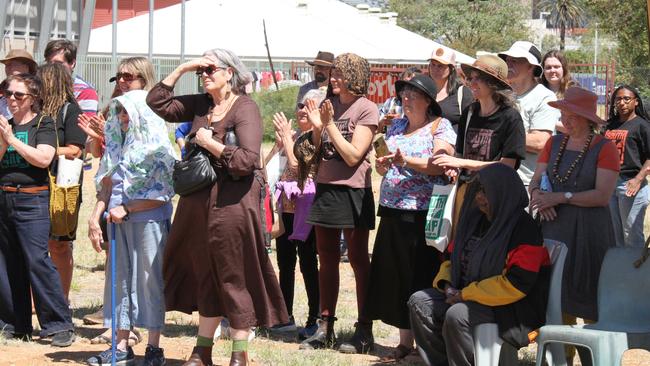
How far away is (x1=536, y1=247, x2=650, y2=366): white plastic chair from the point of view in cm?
558

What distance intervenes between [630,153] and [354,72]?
10.7ft

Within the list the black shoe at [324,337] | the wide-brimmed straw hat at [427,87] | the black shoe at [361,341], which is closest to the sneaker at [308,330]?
the black shoe at [324,337]

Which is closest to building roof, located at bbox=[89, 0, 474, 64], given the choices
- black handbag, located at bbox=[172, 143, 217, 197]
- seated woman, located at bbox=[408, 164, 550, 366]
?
black handbag, located at bbox=[172, 143, 217, 197]

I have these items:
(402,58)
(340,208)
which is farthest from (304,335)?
(402,58)

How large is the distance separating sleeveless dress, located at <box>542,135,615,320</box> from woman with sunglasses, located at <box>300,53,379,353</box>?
1.41 meters

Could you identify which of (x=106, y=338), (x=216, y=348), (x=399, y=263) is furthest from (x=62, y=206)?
(x=399, y=263)

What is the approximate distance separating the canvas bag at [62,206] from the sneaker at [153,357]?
136cm

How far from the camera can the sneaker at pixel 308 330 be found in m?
8.02

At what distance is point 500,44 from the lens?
237 ft

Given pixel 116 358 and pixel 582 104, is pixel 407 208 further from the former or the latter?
pixel 116 358

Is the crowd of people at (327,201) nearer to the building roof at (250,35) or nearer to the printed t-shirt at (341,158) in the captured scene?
the printed t-shirt at (341,158)

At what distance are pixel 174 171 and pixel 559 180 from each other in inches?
90.2

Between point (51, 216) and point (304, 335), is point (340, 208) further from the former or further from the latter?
point (51, 216)

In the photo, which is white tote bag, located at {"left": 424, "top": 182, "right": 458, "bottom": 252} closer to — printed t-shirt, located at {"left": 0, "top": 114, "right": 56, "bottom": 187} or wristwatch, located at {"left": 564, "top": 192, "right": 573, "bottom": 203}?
wristwatch, located at {"left": 564, "top": 192, "right": 573, "bottom": 203}
